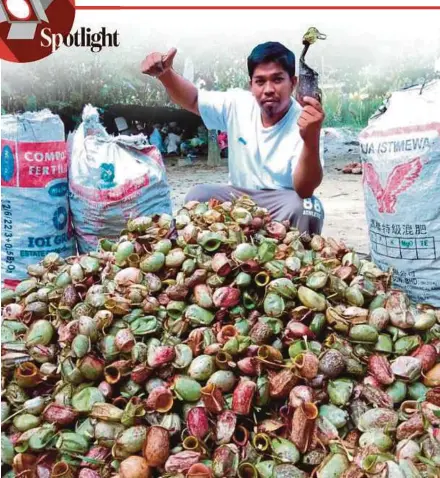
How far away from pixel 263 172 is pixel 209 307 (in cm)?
115

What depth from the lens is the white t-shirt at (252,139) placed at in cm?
275

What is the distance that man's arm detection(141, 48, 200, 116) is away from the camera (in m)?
2.37

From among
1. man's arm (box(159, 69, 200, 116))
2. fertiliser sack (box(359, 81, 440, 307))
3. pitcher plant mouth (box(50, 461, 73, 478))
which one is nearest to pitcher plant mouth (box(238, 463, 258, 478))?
pitcher plant mouth (box(50, 461, 73, 478))

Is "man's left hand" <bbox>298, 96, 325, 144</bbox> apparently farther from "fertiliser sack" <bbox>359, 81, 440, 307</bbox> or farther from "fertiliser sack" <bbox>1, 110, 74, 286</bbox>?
"fertiliser sack" <bbox>1, 110, 74, 286</bbox>

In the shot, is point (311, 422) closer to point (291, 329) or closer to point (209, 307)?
point (291, 329)

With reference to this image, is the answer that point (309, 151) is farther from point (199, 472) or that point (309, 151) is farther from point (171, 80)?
point (199, 472)

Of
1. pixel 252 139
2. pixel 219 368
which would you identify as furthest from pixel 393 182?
pixel 219 368

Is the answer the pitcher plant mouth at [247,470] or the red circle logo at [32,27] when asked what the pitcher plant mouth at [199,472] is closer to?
the pitcher plant mouth at [247,470]

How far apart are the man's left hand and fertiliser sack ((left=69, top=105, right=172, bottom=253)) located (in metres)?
0.81

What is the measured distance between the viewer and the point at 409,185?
2305 millimetres

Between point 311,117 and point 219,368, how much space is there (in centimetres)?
114

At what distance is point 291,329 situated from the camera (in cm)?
170

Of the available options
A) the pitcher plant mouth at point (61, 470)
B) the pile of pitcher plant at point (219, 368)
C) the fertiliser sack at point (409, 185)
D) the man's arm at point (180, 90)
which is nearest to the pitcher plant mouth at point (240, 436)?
the pile of pitcher plant at point (219, 368)

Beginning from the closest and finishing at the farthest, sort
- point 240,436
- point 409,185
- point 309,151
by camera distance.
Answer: point 240,436 → point 409,185 → point 309,151
